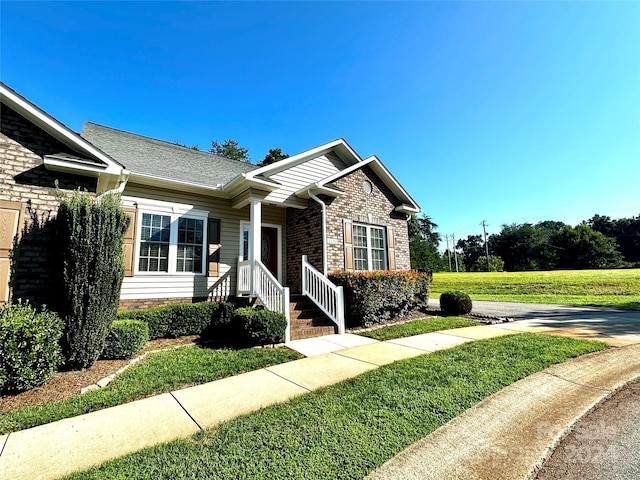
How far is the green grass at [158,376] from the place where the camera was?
3158 mm

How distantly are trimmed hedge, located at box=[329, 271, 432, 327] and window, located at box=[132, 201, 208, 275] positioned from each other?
161 inches

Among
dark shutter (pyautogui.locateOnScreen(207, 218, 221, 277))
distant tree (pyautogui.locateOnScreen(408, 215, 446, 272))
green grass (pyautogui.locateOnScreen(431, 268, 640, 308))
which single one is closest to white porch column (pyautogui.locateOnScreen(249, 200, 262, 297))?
dark shutter (pyautogui.locateOnScreen(207, 218, 221, 277))

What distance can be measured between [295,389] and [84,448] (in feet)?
7.09

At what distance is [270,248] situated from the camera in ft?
33.2

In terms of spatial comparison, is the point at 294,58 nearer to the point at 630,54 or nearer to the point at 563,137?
the point at 630,54

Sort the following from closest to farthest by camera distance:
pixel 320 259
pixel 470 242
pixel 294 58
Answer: pixel 320 259
pixel 294 58
pixel 470 242

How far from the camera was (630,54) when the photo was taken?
7887 millimetres

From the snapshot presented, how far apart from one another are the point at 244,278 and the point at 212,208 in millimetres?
2439

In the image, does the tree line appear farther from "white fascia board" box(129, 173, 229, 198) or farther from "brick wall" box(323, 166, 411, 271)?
"white fascia board" box(129, 173, 229, 198)

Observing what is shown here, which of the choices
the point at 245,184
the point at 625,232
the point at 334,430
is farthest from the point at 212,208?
the point at 625,232

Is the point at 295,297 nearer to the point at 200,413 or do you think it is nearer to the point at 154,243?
the point at 154,243

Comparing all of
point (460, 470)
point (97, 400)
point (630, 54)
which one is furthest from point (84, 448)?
point (630, 54)

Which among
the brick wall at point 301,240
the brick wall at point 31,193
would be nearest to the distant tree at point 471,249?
the brick wall at point 301,240

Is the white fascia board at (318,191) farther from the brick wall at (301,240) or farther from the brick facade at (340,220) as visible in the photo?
the brick wall at (301,240)
